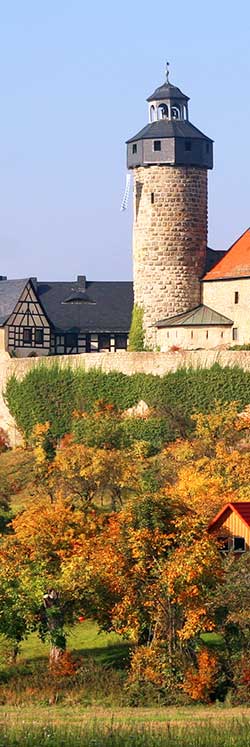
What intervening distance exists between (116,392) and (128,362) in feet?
3.38

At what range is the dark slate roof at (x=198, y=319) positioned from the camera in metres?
71.8

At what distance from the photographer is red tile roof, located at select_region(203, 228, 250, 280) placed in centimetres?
7200

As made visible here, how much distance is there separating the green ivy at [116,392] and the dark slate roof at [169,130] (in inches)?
322

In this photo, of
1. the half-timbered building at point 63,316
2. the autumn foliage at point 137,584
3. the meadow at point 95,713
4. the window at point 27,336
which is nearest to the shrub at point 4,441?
the half-timbered building at point 63,316

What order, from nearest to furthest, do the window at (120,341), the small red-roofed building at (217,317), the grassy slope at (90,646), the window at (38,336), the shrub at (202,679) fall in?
1. the shrub at (202,679)
2. the grassy slope at (90,646)
3. the small red-roofed building at (217,317)
4. the window at (38,336)
5. the window at (120,341)

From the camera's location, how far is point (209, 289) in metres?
73.0

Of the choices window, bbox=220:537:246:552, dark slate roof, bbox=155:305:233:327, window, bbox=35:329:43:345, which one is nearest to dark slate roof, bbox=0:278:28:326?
window, bbox=35:329:43:345

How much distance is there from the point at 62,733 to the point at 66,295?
158 feet

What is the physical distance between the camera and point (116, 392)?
70.9 meters

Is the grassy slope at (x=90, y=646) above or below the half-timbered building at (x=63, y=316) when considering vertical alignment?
below

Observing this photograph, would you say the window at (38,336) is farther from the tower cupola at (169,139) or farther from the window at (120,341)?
the tower cupola at (169,139)

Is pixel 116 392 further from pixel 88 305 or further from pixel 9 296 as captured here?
pixel 88 305

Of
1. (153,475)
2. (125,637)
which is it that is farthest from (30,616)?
(153,475)

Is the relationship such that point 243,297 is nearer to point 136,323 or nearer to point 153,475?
point 136,323
